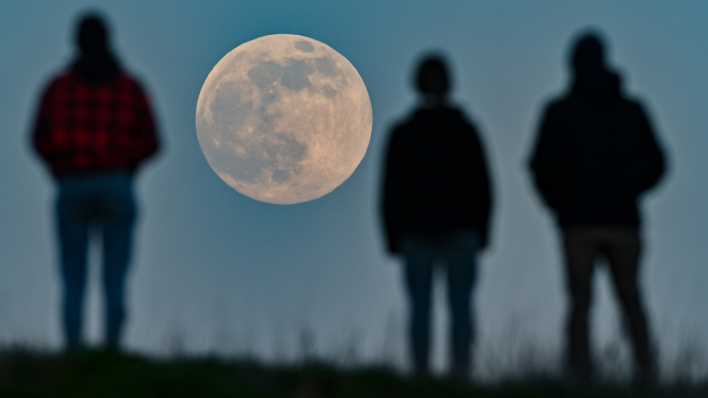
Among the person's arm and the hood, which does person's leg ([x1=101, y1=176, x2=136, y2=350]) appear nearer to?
the person's arm

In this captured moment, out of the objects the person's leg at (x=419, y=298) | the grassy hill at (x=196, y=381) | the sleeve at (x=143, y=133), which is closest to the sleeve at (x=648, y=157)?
the person's leg at (x=419, y=298)

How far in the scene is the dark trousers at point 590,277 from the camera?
8.21m

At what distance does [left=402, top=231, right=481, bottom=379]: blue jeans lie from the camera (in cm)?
797

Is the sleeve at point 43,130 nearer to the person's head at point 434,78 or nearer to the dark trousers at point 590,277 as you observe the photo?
the person's head at point 434,78

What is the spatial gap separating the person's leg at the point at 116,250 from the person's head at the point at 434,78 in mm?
2150

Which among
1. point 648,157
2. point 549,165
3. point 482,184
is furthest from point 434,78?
point 648,157

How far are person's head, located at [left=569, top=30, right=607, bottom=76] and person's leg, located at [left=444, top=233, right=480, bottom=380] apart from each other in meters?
1.48

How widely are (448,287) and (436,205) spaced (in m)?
0.56

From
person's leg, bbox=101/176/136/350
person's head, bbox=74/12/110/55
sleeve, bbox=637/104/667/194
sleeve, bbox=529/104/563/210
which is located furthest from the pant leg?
sleeve, bbox=637/104/667/194

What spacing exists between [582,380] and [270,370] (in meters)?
2.26

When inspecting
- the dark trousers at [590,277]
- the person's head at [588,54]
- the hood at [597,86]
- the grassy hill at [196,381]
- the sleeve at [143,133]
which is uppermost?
the person's head at [588,54]

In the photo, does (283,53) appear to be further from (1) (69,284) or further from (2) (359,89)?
(1) (69,284)

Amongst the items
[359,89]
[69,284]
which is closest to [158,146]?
[69,284]

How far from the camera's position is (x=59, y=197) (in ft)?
26.6
